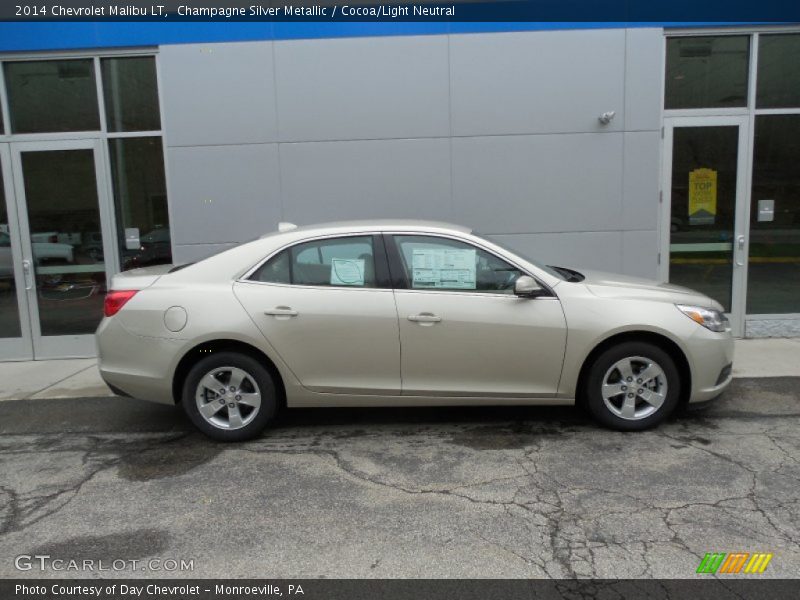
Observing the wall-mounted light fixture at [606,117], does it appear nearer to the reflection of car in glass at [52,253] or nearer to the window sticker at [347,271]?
the window sticker at [347,271]

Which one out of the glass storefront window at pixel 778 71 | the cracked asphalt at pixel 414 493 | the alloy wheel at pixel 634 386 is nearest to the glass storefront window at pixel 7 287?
the cracked asphalt at pixel 414 493

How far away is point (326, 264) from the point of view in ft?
15.5

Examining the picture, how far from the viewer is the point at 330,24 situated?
7328 millimetres

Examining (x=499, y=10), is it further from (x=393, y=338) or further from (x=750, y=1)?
(x=393, y=338)

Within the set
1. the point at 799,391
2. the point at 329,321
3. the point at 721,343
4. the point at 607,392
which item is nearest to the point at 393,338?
the point at 329,321

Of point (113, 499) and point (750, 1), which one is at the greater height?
point (750, 1)

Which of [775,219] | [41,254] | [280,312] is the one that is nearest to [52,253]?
[41,254]

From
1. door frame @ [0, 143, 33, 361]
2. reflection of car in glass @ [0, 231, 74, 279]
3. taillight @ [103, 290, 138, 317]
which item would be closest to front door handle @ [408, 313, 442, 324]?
taillight @ [103, 290, 138, 317]

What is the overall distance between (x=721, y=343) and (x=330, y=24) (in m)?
5.49

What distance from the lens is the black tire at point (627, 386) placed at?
4.60 meters

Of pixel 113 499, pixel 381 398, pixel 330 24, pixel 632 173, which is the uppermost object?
pixel 330 24

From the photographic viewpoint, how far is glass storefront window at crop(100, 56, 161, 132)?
751cm

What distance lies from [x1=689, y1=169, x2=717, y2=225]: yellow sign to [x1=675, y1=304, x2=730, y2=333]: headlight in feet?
11.1

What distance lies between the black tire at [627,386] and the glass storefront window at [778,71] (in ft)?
15.7
